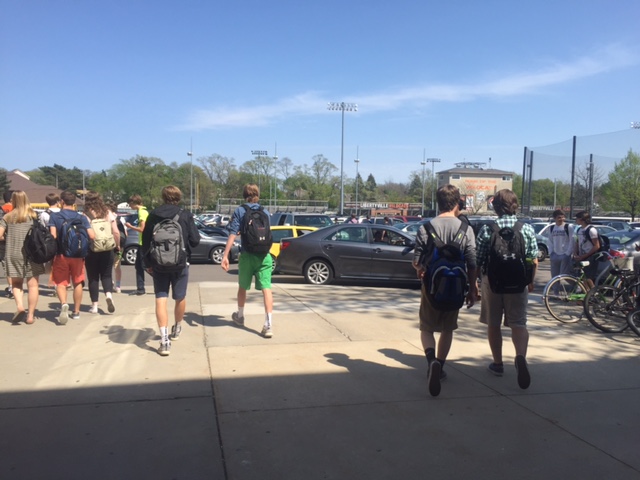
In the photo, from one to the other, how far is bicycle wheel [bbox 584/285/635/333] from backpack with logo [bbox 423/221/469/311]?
361 cm

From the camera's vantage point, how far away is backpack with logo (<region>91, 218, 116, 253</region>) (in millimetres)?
7262

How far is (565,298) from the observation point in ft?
25.8

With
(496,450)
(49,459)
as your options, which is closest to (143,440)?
(49,459)

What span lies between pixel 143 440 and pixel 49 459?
0.55 m

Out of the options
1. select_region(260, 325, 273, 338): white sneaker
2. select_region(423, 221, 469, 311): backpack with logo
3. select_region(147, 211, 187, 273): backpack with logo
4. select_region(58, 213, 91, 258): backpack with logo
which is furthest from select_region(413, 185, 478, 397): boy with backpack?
select_region(58, 213, 91, 258): backpack with logo

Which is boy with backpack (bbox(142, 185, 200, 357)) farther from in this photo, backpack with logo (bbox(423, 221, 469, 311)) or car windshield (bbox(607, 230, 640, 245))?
car windshield (bbox(607, 230, 640, 245))

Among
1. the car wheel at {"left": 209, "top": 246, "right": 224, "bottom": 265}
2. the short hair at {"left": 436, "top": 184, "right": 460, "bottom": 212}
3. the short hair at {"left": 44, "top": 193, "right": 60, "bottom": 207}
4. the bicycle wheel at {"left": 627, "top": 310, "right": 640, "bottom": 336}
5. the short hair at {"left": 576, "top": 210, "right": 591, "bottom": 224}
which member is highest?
the short hair at {"left": 436, "top": 184, "right": 460, "bottom": 212}

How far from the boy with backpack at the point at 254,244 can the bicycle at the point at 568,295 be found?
420 cm

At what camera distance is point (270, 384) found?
4602 millimetres

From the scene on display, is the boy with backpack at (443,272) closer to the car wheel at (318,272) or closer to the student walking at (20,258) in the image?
the student walking at (20,258)

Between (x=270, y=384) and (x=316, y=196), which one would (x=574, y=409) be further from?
(x=316, y=196)

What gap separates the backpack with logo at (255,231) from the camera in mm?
6074

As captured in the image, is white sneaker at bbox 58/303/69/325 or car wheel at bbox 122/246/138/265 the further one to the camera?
car wheel at bbox 122/246/138/265

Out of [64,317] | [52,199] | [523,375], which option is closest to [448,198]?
[523,375]
